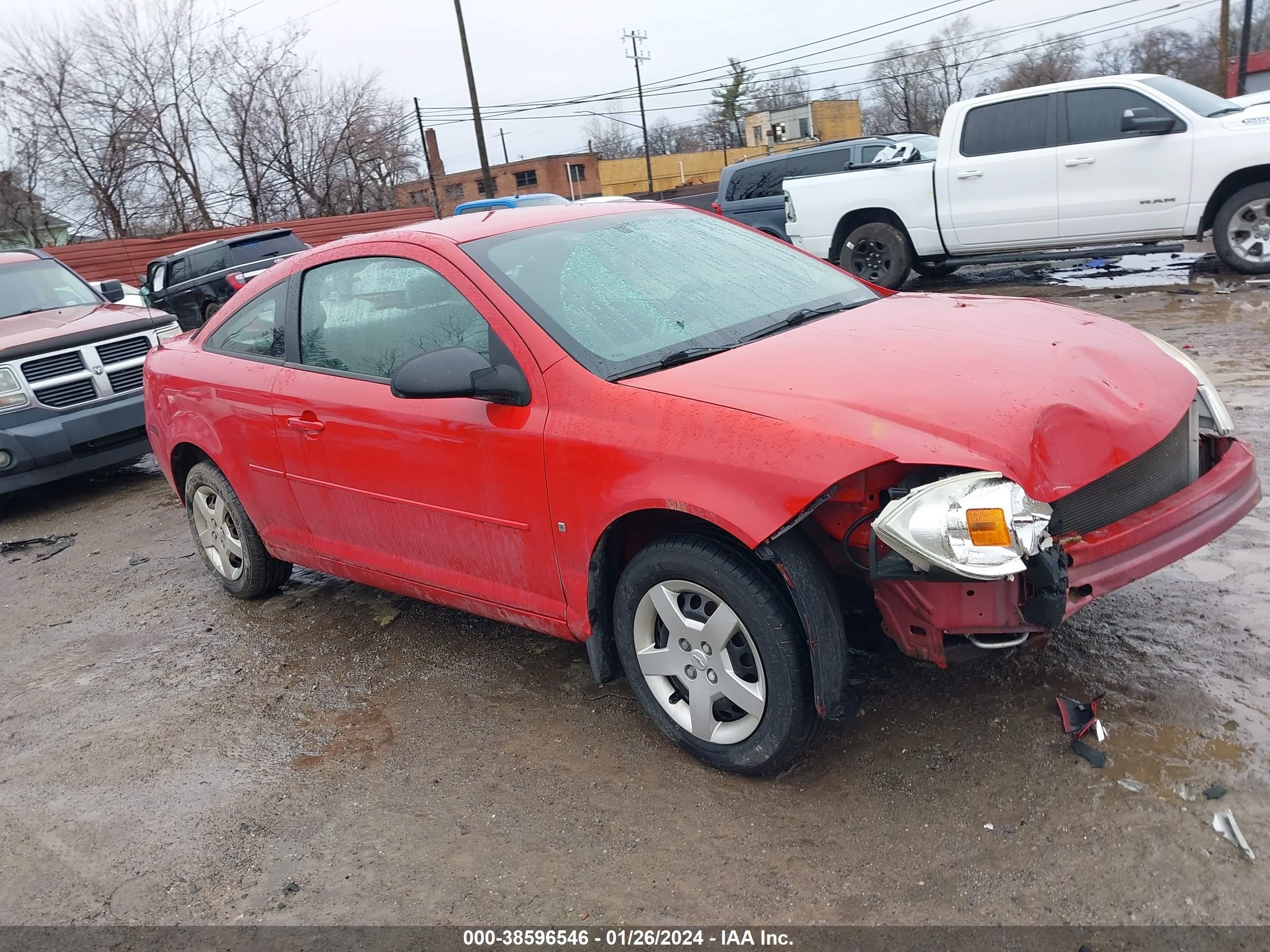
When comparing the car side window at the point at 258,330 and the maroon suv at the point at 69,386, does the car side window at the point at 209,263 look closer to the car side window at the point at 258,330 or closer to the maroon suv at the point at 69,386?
the maroon suv at the point at 69,386

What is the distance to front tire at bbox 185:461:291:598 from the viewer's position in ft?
15.8

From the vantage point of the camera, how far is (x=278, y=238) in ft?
53.6

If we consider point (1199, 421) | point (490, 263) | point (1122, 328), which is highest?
point (490, 263)

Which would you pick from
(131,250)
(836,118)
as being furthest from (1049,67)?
(131,250)

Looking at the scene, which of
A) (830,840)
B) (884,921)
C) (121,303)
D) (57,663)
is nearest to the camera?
(884,921)

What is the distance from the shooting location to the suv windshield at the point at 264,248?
15859 mm

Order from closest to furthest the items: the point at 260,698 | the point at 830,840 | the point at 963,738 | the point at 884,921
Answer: the point at 884,921 < the point at 830,840 < the point at 963,738 < the point at 260,698

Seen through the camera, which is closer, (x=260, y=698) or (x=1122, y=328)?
(x=1122, y=328)

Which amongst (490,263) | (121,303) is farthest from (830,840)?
(121,303)

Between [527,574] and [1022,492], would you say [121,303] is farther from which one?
[1022,492]

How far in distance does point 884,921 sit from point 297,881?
163 cm

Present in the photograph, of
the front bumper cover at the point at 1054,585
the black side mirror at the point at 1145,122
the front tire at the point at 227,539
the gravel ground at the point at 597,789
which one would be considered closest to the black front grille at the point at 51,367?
the front tire at the point at 227,539

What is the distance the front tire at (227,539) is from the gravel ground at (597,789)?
1.48ft

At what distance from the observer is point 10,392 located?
7.21 meters
